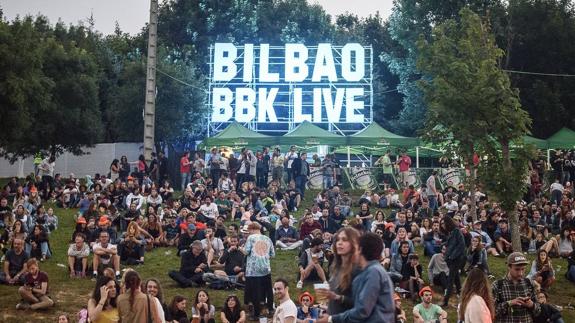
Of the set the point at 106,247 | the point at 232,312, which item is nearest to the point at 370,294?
the point at 232,312

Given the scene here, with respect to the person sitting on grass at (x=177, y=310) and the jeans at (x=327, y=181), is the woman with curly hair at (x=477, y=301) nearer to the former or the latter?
the person sitting on grass at (x=177, y=310)

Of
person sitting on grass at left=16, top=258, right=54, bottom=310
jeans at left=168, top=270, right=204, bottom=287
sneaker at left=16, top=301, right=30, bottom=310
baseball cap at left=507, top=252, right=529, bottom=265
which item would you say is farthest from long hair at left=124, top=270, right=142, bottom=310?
jeans at left=168, top=270, right=204, bottom=287

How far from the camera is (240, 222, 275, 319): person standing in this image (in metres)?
16.8

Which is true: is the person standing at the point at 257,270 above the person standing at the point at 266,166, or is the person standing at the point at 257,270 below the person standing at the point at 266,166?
below

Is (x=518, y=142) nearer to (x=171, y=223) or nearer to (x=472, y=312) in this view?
(x=171, y=223)

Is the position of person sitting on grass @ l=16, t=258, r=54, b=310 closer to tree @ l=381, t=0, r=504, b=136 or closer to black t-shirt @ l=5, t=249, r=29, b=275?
black t-shirt @ l=5, t=249, r=29, b=275

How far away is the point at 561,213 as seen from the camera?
25.9 metres

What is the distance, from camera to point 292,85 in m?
48.0

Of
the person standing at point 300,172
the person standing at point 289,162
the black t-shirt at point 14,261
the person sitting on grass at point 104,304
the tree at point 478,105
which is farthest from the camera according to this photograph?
the person standing at point 289,162

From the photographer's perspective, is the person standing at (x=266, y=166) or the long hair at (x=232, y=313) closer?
the long hair at (x=232, y=313)

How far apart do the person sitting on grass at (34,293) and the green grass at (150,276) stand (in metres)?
0.13

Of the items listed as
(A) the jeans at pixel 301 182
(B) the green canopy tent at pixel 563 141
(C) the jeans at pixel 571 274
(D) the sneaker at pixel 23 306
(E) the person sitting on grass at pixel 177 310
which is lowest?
(D) the sneaker at pixel 23 306

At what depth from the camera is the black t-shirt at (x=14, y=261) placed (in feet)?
62.5

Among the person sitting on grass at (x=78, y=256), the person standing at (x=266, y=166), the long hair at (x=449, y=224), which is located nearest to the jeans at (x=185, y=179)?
the person standing at (x=266, y=166)
